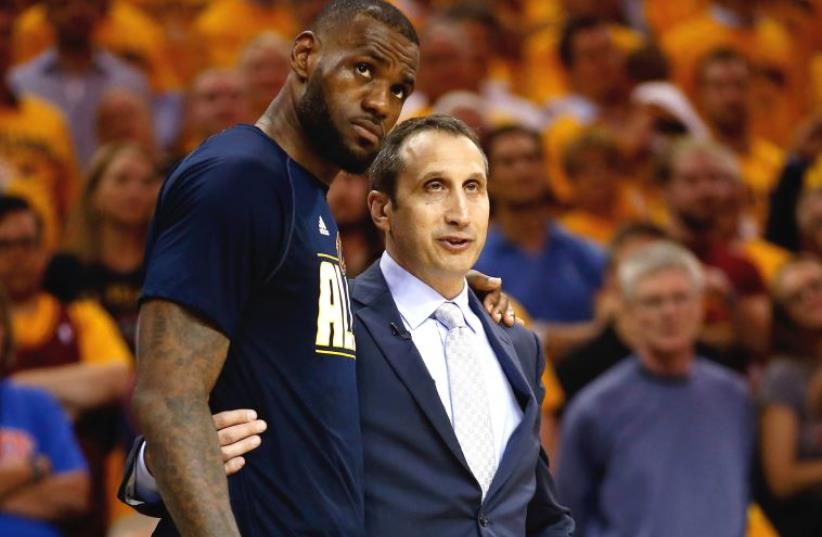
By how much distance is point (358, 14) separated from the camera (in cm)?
300

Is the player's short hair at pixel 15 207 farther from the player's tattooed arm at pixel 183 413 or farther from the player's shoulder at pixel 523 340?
the player's tattooed arm at pixel 183 413

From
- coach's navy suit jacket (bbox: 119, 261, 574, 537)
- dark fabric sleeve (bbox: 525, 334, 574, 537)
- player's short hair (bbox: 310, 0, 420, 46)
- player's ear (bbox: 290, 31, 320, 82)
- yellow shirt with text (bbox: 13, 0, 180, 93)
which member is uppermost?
yellow shirt with text (bbox: 13, 0, 180, 93)

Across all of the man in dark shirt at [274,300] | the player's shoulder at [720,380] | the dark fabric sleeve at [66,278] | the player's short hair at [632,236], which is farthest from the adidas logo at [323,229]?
the player's short hair at [632,236]

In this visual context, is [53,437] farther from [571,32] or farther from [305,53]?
[571,32]

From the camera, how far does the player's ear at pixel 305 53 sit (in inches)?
119

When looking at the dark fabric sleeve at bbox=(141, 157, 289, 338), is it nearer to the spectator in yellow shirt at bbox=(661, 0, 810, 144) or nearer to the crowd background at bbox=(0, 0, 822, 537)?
the crowd background at bbox=(0, 0, 822, 537)

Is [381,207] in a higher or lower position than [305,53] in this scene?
lower

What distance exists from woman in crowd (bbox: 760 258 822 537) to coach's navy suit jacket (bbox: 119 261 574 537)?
2978mm

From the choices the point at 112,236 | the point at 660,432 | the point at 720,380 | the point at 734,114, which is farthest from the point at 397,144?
the point at 734,114

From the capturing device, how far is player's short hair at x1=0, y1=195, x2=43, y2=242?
6.12 meters

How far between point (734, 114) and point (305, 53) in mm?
5974

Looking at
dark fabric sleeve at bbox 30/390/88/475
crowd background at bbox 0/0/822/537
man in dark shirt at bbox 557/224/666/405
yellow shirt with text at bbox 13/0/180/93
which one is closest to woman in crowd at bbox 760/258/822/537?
crowd background at bbox 0/0/822/537

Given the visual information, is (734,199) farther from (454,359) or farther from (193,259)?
Result: (193,259)

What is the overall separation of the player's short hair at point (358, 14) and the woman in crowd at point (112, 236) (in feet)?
11.1
